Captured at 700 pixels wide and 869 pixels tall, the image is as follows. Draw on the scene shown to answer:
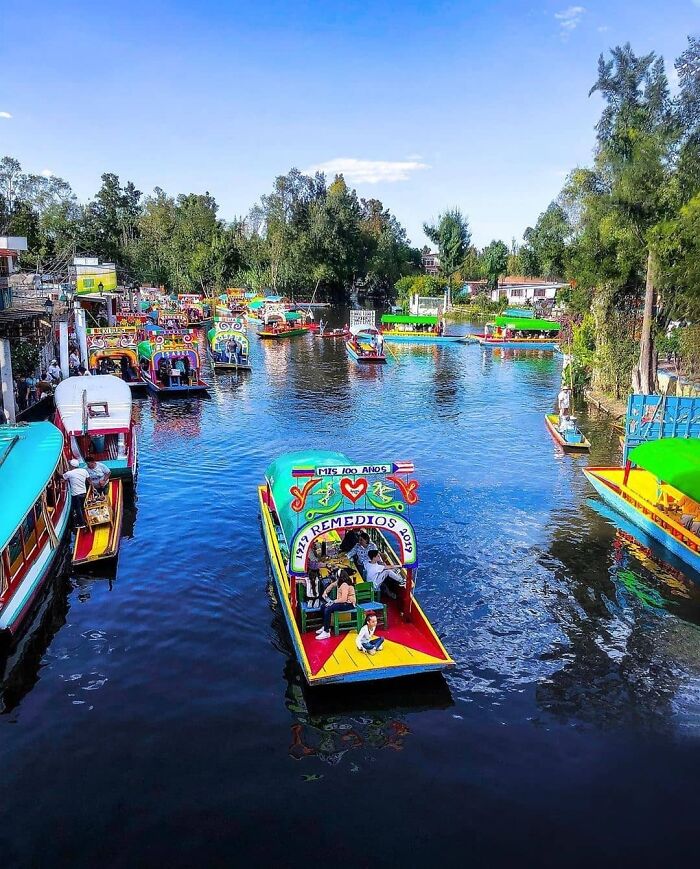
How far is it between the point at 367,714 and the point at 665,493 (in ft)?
42.7

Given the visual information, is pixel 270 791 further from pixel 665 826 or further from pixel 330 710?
pixel 665 826

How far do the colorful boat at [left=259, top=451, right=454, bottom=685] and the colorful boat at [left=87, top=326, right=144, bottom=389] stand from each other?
29.8 meters

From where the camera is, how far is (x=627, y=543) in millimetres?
19797

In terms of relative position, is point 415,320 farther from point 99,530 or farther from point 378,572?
point 378,572

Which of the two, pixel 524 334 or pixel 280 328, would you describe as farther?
pixel 280 328

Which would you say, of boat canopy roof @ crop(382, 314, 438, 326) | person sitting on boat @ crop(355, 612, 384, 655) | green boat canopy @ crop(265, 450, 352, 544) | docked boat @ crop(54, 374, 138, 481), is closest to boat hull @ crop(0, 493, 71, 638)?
docked boat @ crop(54, 374, 138, 481)

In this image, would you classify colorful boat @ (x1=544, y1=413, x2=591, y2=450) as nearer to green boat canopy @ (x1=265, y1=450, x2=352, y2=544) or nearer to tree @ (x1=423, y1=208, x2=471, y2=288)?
green boat canopy @ (x1=265, y1=450, x2=352, y2=544)

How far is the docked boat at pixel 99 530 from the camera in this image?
17391mm

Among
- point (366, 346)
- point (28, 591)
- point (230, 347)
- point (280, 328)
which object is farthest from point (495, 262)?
point (28, 591)

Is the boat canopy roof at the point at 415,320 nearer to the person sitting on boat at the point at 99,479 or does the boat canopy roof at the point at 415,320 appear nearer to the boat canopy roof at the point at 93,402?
the boat canopy roof at the point at 93,402

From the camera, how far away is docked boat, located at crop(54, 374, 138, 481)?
73.2 ft

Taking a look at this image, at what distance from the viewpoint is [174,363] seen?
40906 millimetres

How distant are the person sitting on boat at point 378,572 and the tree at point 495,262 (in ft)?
370

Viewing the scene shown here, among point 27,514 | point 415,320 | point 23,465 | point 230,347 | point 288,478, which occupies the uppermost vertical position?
point 415,320
